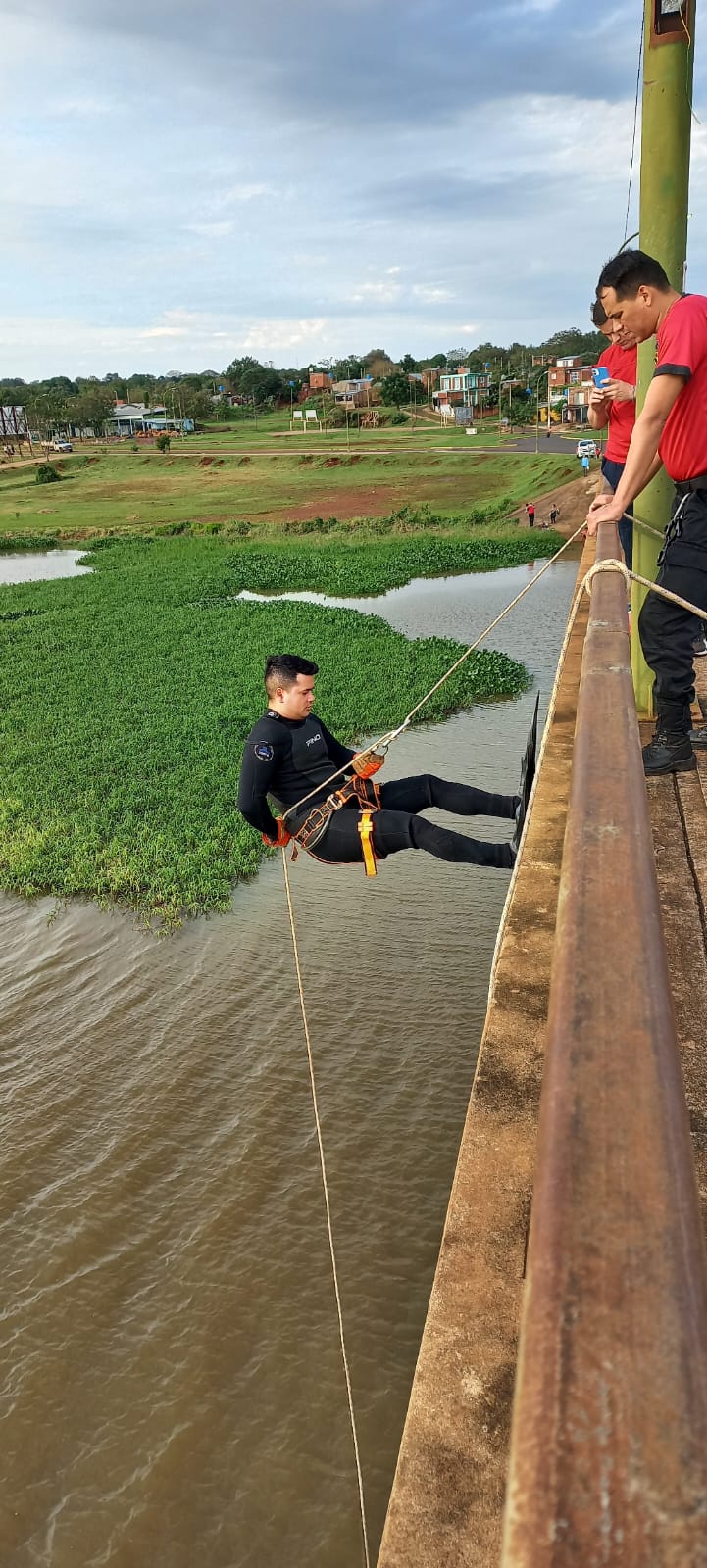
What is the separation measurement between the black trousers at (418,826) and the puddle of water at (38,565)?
91.1 ft

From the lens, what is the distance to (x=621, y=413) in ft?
21.9

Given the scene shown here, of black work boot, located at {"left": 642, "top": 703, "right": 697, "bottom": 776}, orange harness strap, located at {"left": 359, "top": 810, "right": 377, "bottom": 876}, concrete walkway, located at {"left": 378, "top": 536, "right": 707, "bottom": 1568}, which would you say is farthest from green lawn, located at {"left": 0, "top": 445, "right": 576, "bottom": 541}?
concrete walkway, located at {"left": 378, "top": 536, "right": 707, "bottom": 1568}

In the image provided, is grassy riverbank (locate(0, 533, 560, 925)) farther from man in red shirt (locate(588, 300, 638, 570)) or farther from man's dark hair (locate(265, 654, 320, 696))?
man in red shirt (locate(588, 300, 638, 570))

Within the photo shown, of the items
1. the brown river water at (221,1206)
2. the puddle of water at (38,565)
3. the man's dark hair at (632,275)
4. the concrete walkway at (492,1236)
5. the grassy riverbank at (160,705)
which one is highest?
the man's dark hair at (632,275)

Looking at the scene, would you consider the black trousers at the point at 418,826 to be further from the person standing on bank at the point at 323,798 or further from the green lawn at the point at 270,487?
the green lawn at the point at 270,487

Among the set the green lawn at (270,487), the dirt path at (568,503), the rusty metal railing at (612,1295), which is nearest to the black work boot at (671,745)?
the rusty metal railing at (612,1295)

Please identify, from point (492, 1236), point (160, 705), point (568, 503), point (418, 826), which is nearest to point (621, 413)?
point (418, 826)

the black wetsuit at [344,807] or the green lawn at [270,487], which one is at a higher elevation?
the green lawn at [270,487]

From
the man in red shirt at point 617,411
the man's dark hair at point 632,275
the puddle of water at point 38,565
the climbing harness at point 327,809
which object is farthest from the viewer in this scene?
the puddle of water at point 38,565

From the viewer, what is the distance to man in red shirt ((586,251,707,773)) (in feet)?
12.6

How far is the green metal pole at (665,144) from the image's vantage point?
198 inches

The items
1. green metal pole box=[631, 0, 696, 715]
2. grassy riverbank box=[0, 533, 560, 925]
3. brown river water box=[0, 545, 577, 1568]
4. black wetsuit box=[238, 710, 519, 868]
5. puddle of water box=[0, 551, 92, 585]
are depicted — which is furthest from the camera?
puddle of water box=[0, 551, 92, 585]

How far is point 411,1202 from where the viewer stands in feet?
18.3

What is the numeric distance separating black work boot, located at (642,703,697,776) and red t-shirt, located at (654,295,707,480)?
3.54 ft
